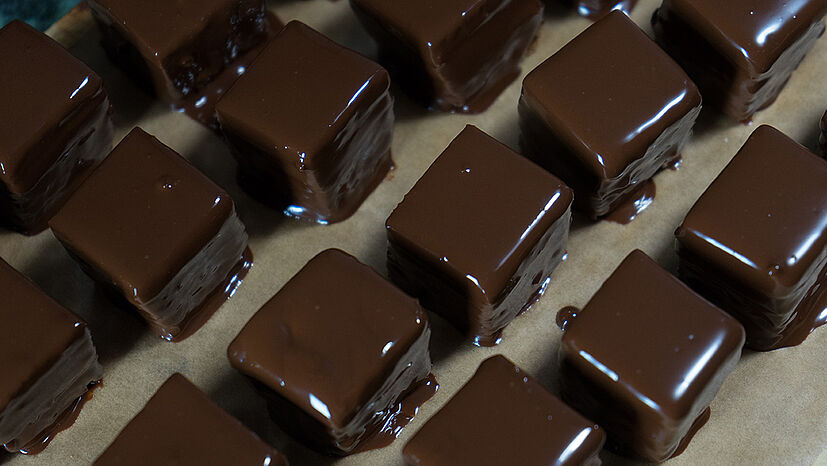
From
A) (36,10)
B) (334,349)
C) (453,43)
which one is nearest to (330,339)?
(334,349)

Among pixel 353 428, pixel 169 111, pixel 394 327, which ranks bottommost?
pixel 353 428

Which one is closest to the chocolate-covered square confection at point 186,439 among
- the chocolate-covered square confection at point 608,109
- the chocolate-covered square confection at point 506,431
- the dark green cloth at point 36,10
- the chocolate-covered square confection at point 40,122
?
the chocolate-covered square confection at point 506,431

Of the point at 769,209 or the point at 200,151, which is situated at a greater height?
the point at 200,151

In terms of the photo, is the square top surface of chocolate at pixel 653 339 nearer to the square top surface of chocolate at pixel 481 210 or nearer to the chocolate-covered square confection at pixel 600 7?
the square top surface of chocolate at pixel 481 210

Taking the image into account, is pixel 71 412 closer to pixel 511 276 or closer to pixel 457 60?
pixel 511 276

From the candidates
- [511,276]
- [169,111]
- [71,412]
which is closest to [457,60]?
[511,276]

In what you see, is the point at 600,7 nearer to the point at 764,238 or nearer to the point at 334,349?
the point at 764,238
